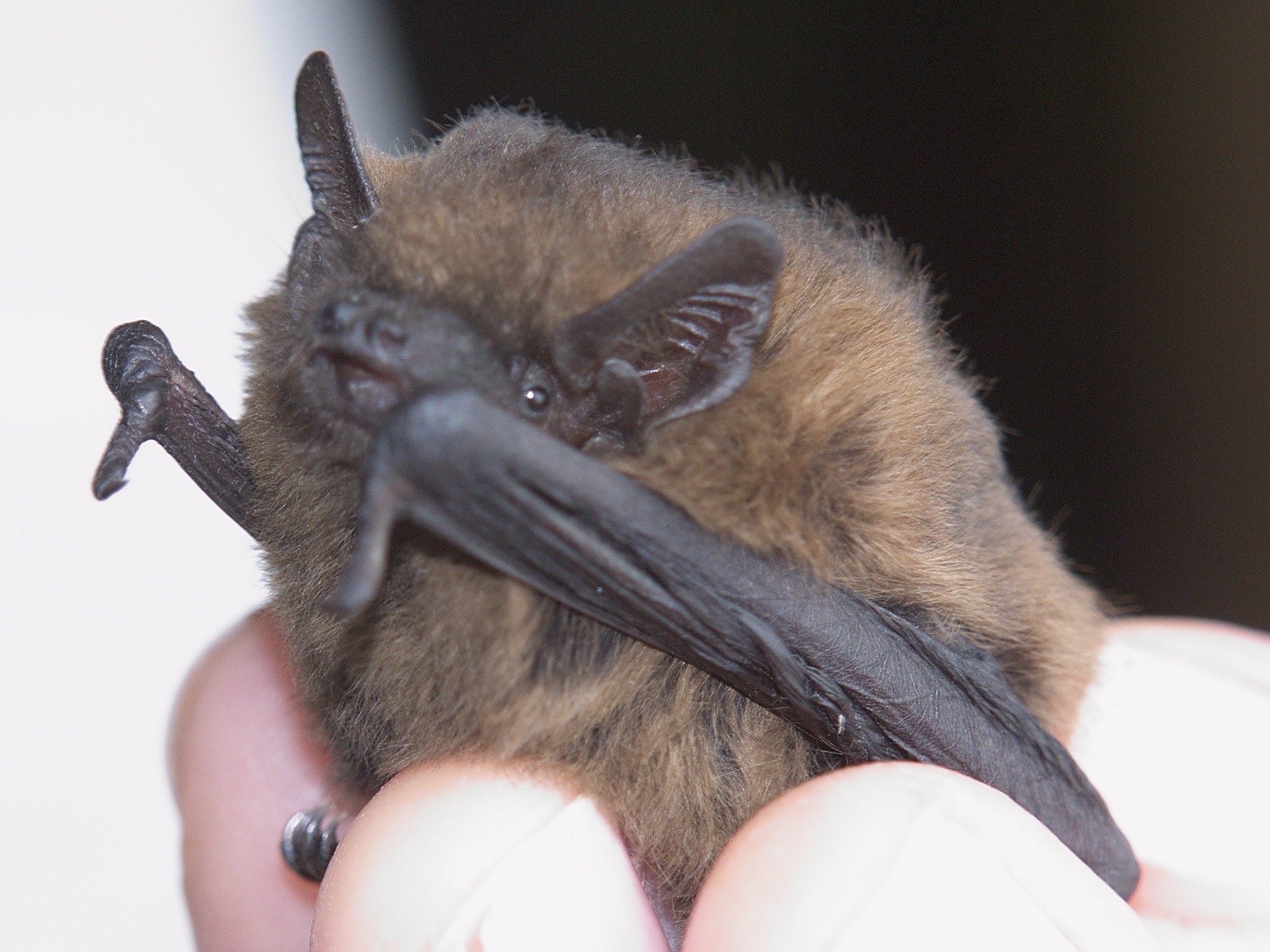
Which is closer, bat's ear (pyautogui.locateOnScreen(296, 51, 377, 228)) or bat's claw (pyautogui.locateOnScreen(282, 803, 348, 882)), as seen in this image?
bat's ear (pyautogui.locateOnScreen(296, 51, 377, 228))

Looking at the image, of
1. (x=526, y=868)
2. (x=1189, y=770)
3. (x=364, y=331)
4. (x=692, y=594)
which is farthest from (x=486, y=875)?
(x=1189, y=770)

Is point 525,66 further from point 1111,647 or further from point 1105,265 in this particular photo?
point 1111,647

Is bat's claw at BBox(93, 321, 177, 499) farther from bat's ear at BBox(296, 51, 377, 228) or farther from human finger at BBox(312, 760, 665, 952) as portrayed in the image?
human finger at BBox(312, 760, 665, 952)

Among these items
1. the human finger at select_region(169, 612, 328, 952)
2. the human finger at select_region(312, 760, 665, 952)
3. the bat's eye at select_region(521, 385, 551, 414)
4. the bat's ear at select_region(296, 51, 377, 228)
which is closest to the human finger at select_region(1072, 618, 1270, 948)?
the human finger at select_region(312, 760, 665, 952)

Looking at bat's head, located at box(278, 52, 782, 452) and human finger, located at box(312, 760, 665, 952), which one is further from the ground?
bat's head, located at box(278, 52, 782, 452)

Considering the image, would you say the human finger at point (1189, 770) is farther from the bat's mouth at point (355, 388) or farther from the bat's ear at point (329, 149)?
the bat's ear at point (329, 149)

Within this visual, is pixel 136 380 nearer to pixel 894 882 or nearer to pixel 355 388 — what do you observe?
pixel 355 388

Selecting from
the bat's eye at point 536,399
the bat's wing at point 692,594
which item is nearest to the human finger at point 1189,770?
the bat's wing at point 692,594
